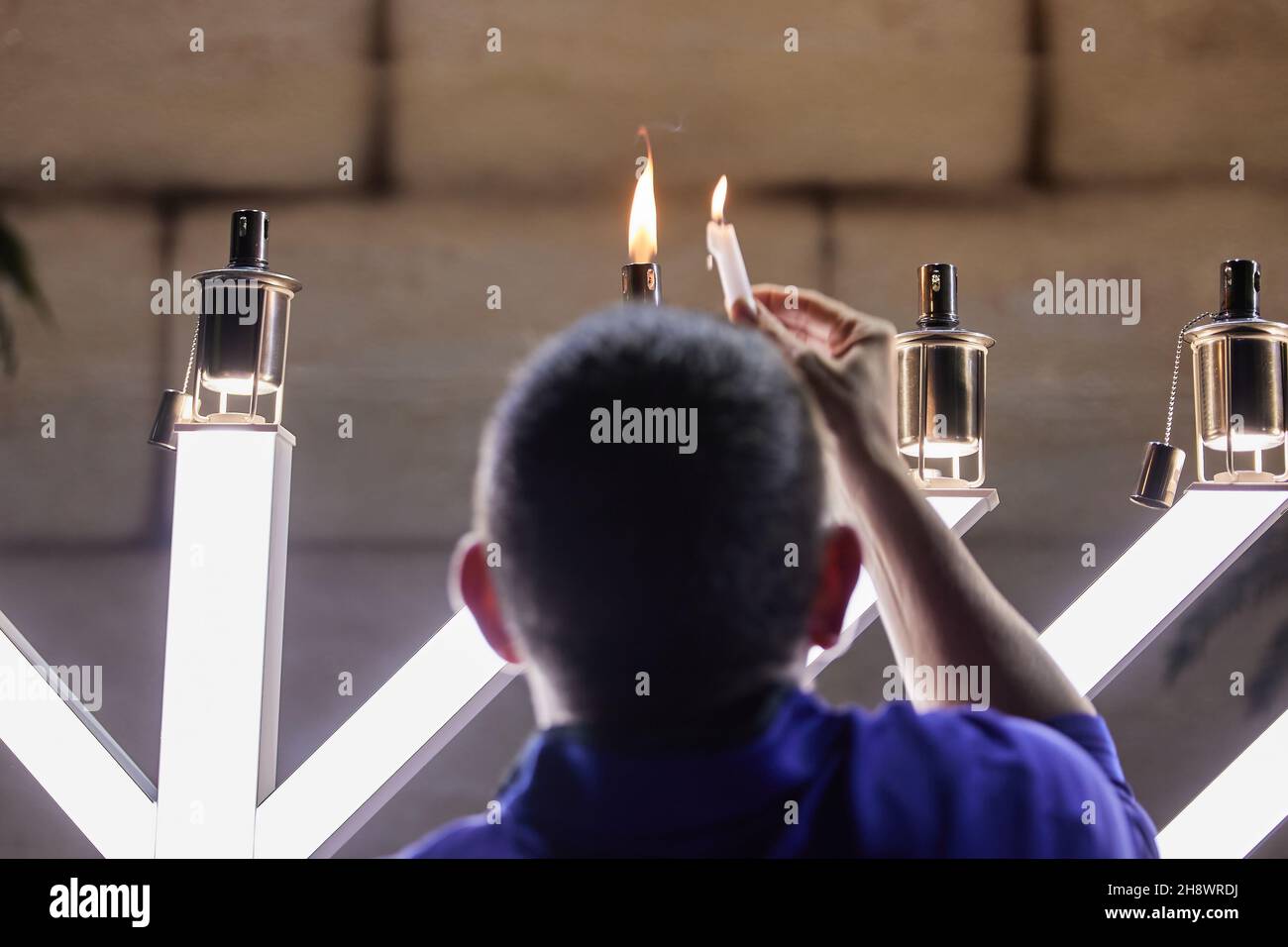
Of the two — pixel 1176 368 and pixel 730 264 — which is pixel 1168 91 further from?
pixel 730 264

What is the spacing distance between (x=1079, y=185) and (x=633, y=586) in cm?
161

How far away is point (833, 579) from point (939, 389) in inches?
15.0

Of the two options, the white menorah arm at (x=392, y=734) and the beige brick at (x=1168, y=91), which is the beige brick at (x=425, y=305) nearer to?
the beige brick at (x=1168, y=91)

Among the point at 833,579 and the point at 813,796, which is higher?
the point at 833,579

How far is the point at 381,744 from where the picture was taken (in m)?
0.91

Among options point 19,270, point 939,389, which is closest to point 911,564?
point 939,389

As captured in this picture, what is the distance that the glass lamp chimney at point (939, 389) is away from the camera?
0.93 meters

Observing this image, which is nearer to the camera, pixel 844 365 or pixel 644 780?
pixel 644 780

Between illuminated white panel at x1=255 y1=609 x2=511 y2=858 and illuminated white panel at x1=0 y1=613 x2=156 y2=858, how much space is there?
4.1 inches

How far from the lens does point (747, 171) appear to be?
1955mm
